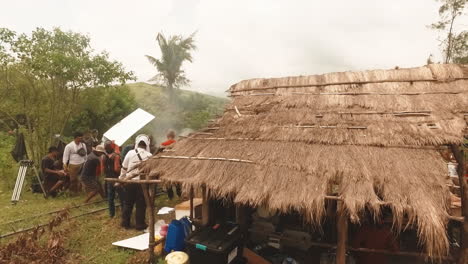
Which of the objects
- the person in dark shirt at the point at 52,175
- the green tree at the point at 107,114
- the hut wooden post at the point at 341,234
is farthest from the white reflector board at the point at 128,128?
the hut wooden post at the point at 341,234

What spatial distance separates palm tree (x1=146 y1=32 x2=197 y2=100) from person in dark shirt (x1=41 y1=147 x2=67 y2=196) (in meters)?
21.9

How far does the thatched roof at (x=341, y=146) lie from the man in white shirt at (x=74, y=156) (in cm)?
564

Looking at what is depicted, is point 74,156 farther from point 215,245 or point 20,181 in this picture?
point 215,245

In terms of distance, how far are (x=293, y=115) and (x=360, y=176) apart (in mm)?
2508

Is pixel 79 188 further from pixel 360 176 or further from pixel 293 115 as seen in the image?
pixel 360 176

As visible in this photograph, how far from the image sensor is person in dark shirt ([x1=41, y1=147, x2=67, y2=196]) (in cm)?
1034

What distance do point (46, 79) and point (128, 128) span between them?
14.8ft

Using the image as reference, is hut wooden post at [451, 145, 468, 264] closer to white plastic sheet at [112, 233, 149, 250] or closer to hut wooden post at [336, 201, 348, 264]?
hut wooden post at [336, 201, 348, 264]

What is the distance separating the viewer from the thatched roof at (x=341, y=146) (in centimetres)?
443

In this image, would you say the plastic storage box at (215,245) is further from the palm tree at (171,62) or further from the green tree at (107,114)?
the palm tree at (171,62)

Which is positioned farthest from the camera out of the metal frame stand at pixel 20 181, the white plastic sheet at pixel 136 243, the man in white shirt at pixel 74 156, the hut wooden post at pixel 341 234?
the man in white shirt at pixel 74 156

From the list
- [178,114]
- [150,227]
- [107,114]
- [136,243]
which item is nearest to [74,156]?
[136,243]

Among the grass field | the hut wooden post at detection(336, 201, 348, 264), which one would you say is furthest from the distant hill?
the hut wooden post at detection(336, 201, 348, 264)

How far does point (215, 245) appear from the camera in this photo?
5211mm
